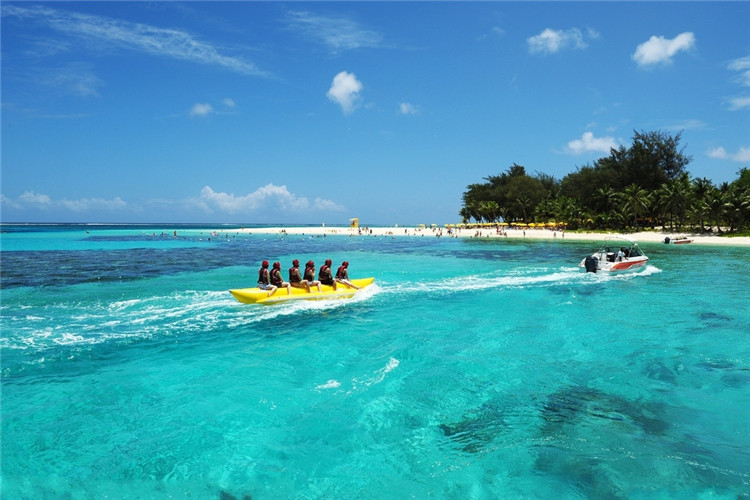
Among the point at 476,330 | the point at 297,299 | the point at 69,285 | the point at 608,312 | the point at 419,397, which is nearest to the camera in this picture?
the point at 419,397

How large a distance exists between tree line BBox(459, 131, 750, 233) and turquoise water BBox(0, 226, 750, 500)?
50.6 meters

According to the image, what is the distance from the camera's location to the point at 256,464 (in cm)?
741

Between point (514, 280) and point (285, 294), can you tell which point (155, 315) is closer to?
point (285, 294)

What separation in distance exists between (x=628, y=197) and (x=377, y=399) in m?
72.6

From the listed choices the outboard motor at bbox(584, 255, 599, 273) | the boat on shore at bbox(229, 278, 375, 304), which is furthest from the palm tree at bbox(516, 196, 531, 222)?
the boat on shore at bbox(229, 278, 375, 304)

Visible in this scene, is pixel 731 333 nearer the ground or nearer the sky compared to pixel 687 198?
nearer the ground

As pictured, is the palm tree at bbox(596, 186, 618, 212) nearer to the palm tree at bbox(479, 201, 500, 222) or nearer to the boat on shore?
the palm tree at bbox(479, 201, 500, 222)

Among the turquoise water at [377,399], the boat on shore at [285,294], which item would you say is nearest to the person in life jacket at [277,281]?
the boat on shore at [285,294]

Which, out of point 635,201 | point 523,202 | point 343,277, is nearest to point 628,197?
point 635,201

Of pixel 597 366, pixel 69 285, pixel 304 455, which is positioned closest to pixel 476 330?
pixel 597 366

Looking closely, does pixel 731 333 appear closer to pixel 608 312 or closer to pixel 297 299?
pixel 608 312

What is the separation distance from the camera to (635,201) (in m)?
67.5

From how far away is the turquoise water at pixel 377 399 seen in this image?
6.95 meters

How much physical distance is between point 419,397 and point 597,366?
17.4 feet
